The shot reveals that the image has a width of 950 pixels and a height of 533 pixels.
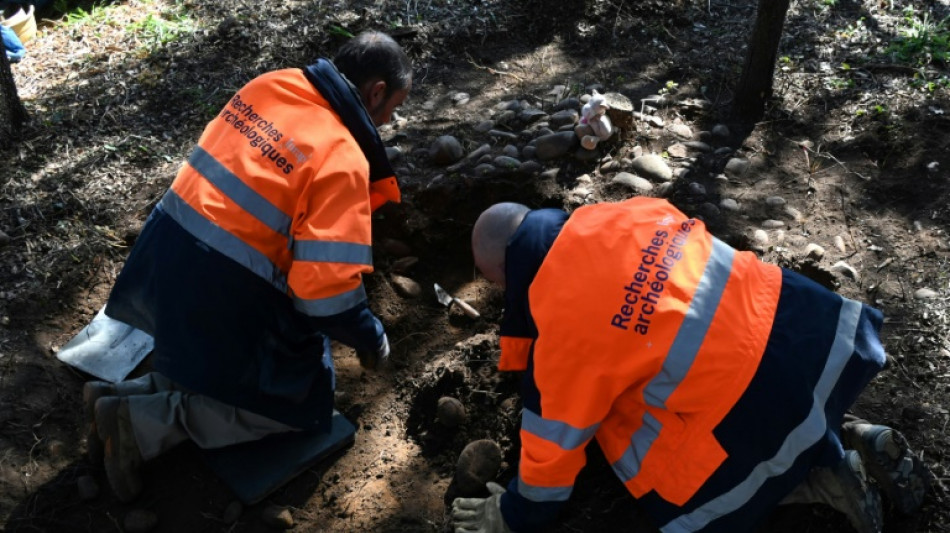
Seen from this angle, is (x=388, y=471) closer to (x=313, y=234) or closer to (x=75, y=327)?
(x=313, y=234)

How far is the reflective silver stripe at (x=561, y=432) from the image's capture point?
2.30 meters

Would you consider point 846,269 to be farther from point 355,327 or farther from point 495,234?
point 355,327

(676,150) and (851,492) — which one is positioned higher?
(676,150)

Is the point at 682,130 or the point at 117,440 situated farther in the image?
the point at 682,130

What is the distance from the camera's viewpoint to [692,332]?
2.23m

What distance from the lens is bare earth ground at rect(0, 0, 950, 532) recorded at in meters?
3.17

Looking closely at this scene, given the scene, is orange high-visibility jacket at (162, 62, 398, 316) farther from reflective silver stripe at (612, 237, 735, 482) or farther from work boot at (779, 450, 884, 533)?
work boot at (779, 450, 884, 533)

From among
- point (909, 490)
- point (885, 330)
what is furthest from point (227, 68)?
point (909, 490)

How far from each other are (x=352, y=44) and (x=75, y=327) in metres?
1.94

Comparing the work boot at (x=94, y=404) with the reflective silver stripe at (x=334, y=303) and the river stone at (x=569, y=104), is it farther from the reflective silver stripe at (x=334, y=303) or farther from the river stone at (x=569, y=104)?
the river stone at (x=569, y=104)

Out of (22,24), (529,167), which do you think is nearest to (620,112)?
(529,167)

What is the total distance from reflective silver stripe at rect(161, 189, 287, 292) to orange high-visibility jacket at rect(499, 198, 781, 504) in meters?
0.99

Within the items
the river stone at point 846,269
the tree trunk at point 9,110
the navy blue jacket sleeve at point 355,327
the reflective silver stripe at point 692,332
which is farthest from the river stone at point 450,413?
the tree trunk at point 9,110

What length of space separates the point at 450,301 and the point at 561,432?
1720 mm
